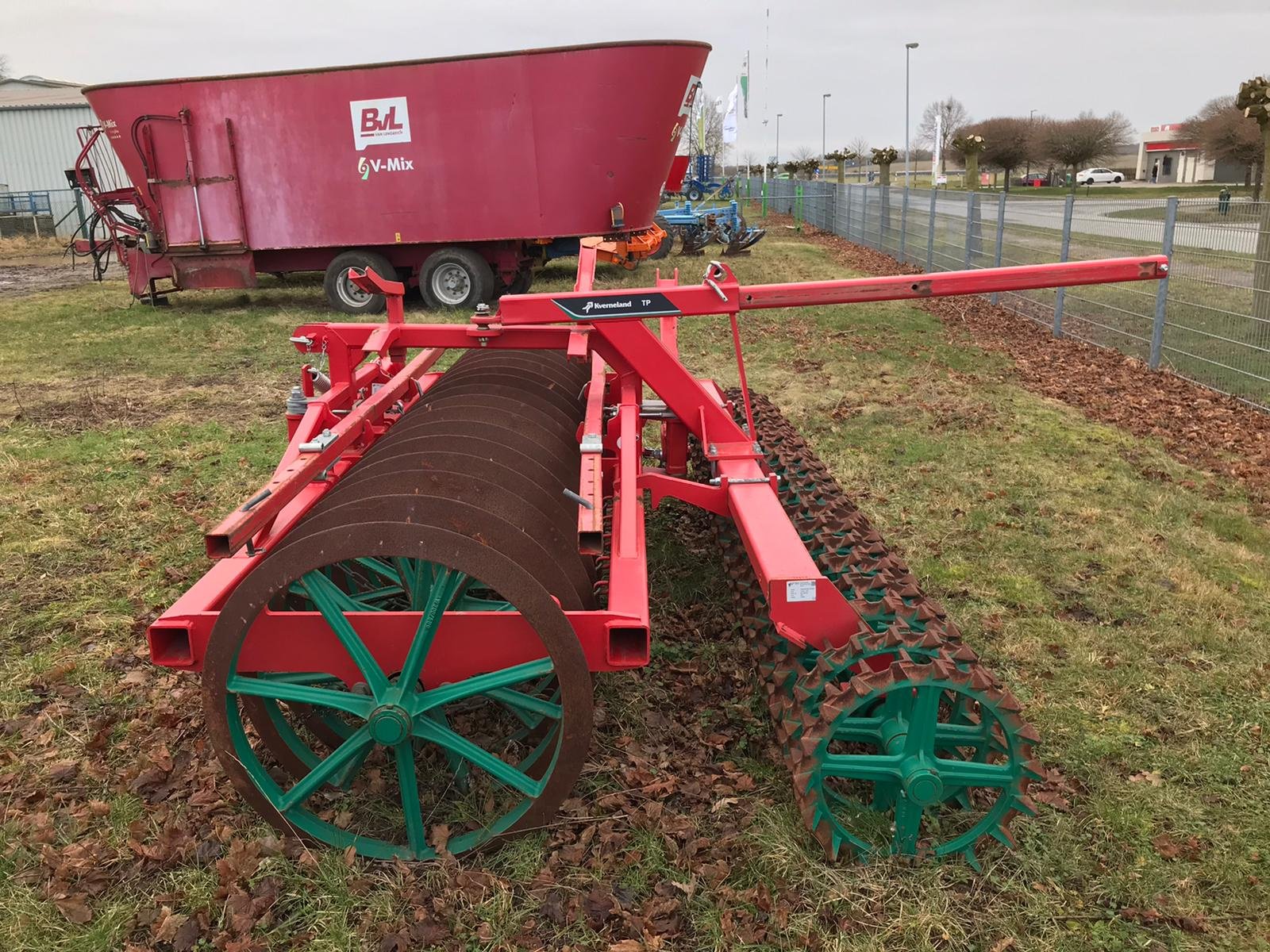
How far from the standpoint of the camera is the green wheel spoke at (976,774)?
275cm

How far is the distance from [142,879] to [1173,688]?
3861mm

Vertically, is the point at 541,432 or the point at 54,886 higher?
the point at 541,432

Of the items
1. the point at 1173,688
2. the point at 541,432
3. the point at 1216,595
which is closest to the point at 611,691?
the point at 541,432

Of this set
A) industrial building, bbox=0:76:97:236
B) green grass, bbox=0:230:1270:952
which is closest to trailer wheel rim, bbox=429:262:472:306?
green grass, bbox=0:230:1270:952

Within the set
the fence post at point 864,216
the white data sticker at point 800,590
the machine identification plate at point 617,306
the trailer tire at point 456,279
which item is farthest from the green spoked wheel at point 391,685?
the fence post at point 864,216

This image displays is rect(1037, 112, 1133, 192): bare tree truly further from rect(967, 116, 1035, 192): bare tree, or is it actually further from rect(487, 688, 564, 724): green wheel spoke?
rect(487, 688, 564, 724): green wheel spoke

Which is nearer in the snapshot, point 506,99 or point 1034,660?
point 1034,660

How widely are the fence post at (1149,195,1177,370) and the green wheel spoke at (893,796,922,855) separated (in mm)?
7850

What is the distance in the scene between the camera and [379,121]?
1239 centimetres

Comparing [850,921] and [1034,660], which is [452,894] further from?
[1034,660]

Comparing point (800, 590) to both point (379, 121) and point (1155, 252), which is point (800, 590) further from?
point (379, 121)

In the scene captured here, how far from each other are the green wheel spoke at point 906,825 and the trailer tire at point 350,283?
38.7 ft

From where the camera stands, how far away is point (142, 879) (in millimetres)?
2932

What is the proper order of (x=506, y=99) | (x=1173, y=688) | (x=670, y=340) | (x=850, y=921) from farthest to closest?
(x=506, y=99), (x=670, y=340), (x=1173, y=688), (x=850, y=921)
